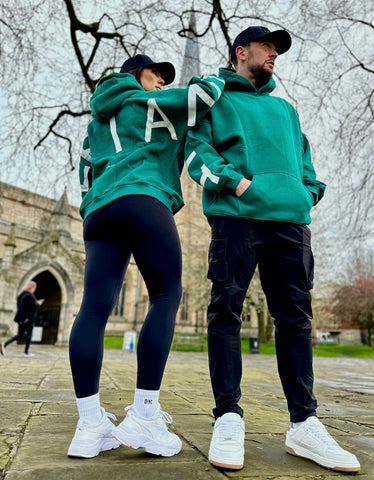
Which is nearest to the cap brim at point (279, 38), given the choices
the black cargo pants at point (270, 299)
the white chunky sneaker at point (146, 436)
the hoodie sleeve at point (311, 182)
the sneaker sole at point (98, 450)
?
the hoodie sleeve at point (311, 182)

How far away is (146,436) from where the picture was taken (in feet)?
5.58

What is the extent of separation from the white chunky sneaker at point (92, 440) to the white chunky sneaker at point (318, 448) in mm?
856

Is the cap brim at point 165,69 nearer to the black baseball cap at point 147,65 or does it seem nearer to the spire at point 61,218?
the black baseball cap at point 147,65

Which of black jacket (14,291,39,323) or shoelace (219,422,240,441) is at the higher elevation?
black jacket (14,291,39,323)

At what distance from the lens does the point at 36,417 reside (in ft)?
7.80

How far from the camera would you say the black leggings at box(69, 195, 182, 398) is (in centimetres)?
180

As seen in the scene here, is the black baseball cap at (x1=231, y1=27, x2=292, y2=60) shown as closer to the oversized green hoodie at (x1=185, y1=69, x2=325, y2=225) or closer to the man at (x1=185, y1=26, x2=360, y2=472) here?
the man at (x1=185, y1=26, x2=360, y2=472)

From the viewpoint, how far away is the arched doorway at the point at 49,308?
18.3 meters

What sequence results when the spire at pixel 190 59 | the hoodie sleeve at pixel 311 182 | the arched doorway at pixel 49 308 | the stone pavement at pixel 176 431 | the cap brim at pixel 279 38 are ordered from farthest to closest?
the arched doorway at pixel 49 308 → the spire at pixel 190 59 → the hoodie sleeve at pixel 311 182 → the cap brim at pixel 279 38 → the stone pavement at pixel 176 431

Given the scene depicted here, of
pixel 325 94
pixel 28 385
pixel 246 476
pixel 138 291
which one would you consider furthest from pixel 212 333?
pixel 138 291

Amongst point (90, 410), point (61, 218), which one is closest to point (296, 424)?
point (90, 410)

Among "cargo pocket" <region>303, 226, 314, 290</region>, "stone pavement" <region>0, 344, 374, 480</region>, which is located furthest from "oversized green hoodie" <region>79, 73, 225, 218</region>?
"stone pavement" <region>0, 344, 374, 480</region>

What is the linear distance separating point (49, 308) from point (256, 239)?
61.6 ft

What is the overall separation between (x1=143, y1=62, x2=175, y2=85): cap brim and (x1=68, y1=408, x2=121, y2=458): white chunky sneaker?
6.25ft
